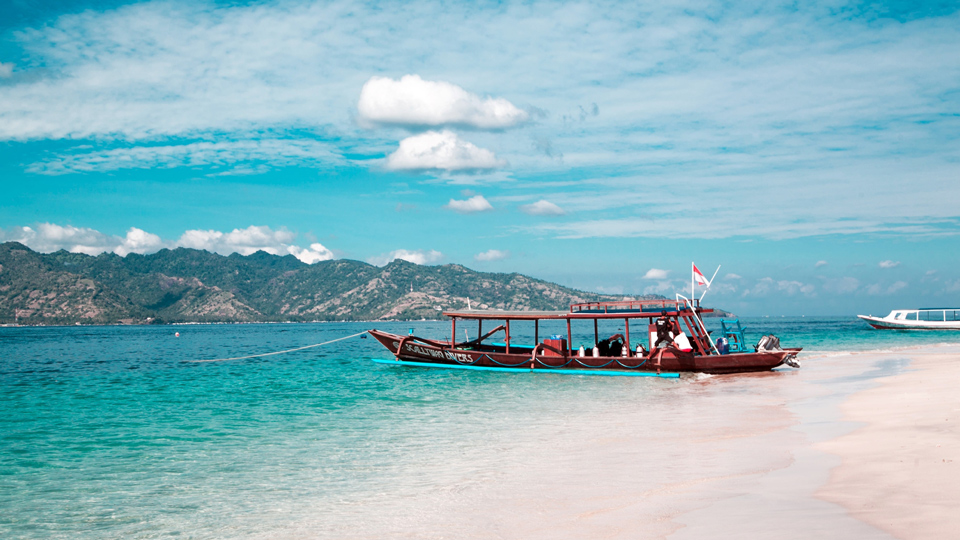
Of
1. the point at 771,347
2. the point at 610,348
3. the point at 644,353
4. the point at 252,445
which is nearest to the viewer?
the point at 252,445

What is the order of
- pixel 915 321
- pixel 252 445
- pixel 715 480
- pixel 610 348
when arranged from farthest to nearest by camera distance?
pixel 915 321, pixel 610 348, pixel 252 445, pixel 715 480

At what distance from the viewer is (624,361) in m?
30.4

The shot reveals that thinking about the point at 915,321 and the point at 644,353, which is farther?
the point at 915,321

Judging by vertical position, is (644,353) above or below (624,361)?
above

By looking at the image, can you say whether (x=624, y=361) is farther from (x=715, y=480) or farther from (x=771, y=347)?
(x=715, y=480)

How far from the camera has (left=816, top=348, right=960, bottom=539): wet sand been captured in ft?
23.7

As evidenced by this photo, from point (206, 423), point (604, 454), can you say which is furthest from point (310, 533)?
point (206, 423)

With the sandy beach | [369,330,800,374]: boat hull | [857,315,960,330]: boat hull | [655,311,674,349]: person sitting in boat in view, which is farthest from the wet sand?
[857,315,960,330]: boat hull

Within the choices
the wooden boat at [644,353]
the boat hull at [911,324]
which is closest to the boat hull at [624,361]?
the wooden boat at [644,353]

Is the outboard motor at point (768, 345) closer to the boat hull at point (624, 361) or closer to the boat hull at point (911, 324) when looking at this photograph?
the boat hull at point (624, 361)

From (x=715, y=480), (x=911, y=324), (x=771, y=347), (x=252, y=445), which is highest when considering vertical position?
(x=771, y=347)

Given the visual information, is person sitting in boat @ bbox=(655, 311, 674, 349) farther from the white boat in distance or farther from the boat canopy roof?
the white boat in distance

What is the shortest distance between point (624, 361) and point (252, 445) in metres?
19.2

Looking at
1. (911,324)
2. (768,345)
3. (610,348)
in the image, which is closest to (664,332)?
(610,348)
